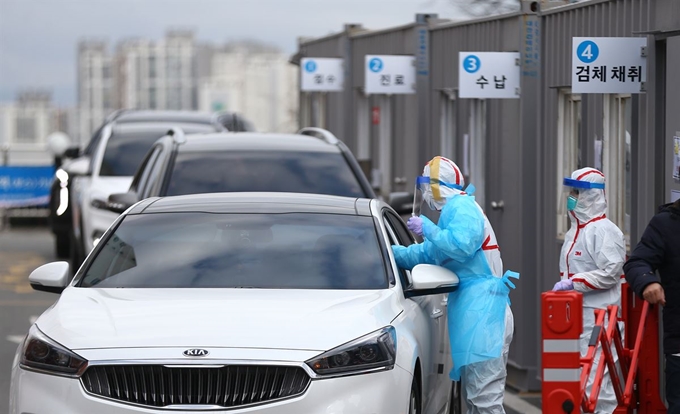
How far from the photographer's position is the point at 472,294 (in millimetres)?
7238

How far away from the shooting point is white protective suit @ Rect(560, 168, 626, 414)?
25.4 ft

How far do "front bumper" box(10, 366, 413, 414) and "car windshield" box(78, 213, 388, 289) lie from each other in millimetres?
956

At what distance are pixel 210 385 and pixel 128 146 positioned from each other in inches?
453

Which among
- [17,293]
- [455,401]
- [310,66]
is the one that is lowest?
[17,293]

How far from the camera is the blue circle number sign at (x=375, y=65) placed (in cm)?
1555

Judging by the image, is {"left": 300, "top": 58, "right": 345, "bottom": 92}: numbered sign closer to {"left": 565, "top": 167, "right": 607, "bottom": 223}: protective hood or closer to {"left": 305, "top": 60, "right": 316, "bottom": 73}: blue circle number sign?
{"left": 305, "top": 60, "right": 316, "bottom": 73}: blue circle number sign

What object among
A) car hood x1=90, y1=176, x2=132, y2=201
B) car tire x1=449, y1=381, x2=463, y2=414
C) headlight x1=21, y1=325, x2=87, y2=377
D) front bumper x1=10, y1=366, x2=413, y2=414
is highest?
car hood x1=90, y1=176, x2=132, y2=201

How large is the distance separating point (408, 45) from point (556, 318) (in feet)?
34.6

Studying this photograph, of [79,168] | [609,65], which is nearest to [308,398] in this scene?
[609,65]

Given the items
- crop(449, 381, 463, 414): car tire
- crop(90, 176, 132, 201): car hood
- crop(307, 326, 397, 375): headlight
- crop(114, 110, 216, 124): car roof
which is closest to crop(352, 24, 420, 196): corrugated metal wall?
crop(114, 110, 216, 124): car roof

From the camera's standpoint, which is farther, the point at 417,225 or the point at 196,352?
the point at 417,225

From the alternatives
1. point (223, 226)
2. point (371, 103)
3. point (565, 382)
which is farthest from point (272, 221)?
point (371, 103)

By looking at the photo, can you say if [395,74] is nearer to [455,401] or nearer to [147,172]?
[147,172]

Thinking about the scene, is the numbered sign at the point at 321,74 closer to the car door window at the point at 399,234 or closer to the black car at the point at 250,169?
the black car at the point at 250,169
